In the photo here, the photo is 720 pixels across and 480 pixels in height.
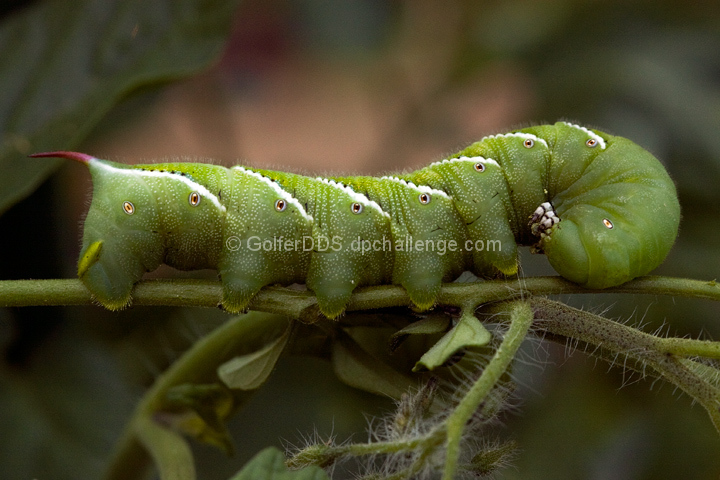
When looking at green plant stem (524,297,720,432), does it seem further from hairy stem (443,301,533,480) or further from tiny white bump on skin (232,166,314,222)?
tiny white bump on skin (232,166,314,222)

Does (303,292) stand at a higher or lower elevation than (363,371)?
higher

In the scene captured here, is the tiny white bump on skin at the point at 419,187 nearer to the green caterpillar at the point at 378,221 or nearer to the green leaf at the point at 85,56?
the green caterpillar at the point at 378,221

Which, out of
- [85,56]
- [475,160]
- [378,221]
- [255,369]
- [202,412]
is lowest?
[202,412]

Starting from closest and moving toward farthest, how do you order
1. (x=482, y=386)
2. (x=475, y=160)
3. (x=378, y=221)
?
(x=482, y=386) → (x=378, y=221) → (x=475, y=160)

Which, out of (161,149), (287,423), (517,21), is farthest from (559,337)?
(161,149)

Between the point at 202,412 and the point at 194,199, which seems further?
the point at 202,412

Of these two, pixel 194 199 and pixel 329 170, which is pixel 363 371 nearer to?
pixel 194 199

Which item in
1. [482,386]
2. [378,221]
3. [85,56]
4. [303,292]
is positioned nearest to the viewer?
[482,386]

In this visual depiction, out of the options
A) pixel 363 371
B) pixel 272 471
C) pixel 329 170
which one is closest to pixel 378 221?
pixel 363 371

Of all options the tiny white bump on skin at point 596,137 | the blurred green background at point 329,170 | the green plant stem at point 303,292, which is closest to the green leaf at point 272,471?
the green plant stem at point 303,292
